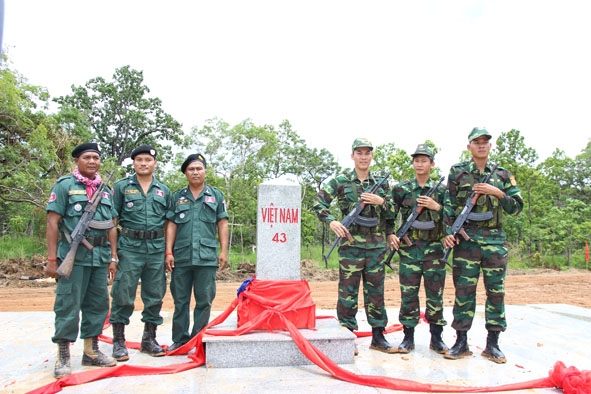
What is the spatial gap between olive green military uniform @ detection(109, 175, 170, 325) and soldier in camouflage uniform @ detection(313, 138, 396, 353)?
5.35ft

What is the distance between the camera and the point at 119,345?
4145 millimetres

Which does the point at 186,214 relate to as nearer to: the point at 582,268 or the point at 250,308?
the point at 250,308

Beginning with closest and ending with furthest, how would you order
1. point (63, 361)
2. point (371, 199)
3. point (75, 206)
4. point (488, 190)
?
point (63, 361)
point (75, 206)
point (488, 190)
point (371, 199)

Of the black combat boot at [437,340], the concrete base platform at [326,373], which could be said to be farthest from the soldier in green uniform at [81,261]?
the black combat boot at [437,340]

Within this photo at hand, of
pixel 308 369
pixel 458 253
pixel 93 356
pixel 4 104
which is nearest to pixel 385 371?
pixel 308 369

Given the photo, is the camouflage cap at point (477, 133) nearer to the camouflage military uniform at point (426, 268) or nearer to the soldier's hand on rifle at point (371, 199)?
the camouflage military uniform at point (426, 268)

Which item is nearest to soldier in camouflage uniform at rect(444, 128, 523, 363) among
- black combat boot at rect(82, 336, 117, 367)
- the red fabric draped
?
the red fabric draped

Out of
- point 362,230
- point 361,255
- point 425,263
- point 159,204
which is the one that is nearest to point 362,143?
point 362,230

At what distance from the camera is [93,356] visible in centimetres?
389

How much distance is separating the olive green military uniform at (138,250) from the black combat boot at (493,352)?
321cm

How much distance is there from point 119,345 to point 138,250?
0.93 meters

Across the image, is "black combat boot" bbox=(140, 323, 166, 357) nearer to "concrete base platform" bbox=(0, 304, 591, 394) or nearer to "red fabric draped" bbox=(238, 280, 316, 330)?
"concrete base platform" bbox=(0, 304, 591, 394)

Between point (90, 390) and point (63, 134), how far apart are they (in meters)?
13.5

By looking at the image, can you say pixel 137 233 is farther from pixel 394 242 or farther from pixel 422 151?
pixel 422 151
